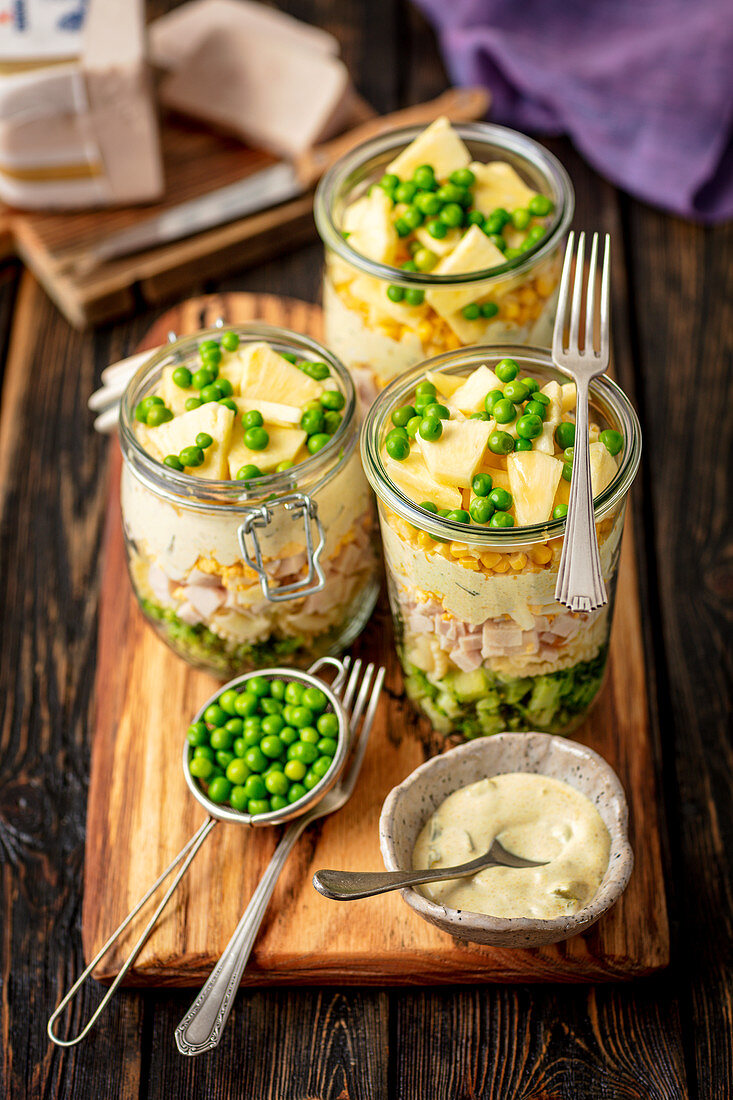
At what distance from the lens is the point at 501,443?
4.97 feet

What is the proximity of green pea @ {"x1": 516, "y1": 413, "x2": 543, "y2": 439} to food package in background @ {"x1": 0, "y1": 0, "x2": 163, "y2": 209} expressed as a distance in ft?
5.51

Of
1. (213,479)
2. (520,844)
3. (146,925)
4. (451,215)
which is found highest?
(451,215)

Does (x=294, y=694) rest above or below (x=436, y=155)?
below

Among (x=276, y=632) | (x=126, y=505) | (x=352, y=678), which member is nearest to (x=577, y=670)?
(x=352, y=678)

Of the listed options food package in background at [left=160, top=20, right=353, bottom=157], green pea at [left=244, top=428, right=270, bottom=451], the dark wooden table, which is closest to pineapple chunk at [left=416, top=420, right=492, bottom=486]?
green pea at [left=244, top=428, right=270, bottom=451]

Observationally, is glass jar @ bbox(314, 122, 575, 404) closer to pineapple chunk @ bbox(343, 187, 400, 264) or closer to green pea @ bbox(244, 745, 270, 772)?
pineapple chunk @ bbox(343, 187, 400, 264)

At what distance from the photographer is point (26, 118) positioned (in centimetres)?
269

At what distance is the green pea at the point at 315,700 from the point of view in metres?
1.76

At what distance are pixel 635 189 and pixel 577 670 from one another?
1.85 m

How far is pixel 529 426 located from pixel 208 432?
487mm

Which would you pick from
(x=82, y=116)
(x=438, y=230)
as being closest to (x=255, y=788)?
(x=438, y=230)

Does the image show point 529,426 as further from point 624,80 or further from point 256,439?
point 624,80

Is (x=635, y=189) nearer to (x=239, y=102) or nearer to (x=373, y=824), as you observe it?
(x=239, y=102)

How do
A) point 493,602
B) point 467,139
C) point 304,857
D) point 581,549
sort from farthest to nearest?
point 467,139 < point 304,857 < point 493,602 < point 581,549
